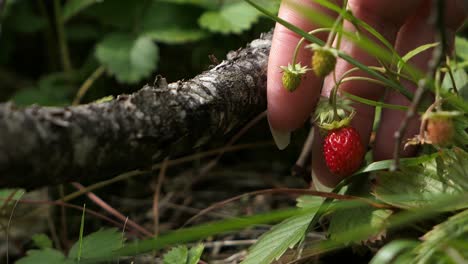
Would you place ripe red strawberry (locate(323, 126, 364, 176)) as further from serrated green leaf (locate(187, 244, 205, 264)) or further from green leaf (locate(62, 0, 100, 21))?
green leaf (locate(62, 0, 100, 21))

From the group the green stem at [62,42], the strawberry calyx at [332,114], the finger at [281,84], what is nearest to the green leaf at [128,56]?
the green stem at [62,42]

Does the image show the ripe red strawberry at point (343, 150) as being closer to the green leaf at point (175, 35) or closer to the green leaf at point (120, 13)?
the green leaf at point (175, 35)

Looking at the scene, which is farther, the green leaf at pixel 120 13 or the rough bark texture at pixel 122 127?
the green leaf at pixel 120 13

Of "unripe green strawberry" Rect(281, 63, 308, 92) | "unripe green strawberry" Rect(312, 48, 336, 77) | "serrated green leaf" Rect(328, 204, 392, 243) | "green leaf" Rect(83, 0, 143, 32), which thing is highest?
"green leaf" Rect(83, 0, 143, 32)

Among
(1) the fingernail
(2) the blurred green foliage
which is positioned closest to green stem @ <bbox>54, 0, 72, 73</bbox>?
(2) the blurred green foliage

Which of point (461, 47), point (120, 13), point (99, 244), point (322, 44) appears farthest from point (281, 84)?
point (120, 13)

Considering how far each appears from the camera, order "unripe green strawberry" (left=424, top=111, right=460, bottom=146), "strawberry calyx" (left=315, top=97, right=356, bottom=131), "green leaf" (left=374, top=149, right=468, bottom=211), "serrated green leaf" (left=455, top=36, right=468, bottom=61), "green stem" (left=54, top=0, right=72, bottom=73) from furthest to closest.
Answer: "green stem" (left=54, top=0, right=72, bottom=73)
"serrated green leaf" (left=455, top=36, right=468, bottom=61)
"strawberry calyx" (left=315, top=97, right=356, bottom=131)
"green leaf" (left=374, top=149, right=468, bottom=211)
"unripe green strawberry" (left=424, top=111, right=460, bottom=146)
